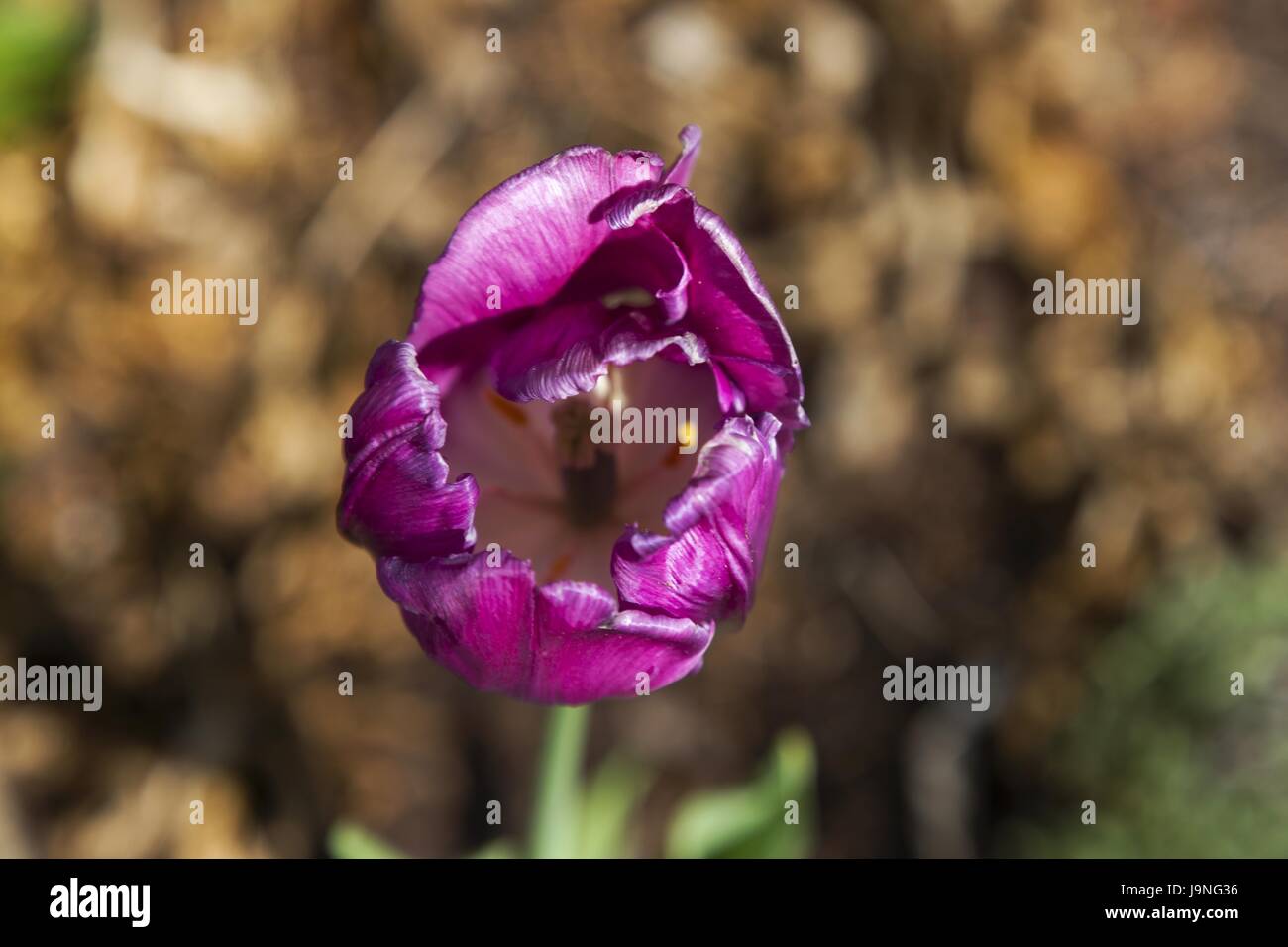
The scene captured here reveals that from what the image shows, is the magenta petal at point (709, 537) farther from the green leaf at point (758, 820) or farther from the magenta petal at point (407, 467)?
the green leaf at point (758, 820)

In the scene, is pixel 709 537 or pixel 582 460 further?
pixel 582 460

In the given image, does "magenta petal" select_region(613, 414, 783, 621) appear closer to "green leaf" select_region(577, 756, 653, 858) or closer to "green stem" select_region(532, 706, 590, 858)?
"green stem" select_region(532, 706, 590, 858)

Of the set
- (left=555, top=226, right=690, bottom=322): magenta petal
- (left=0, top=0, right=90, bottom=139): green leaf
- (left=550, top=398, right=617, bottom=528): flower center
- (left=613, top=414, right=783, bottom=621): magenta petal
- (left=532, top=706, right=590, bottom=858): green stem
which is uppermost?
(left=0, top=0, right=90, bottom=139): green leaf

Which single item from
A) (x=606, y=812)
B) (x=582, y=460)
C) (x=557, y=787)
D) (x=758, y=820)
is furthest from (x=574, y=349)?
(x=606, y=812)

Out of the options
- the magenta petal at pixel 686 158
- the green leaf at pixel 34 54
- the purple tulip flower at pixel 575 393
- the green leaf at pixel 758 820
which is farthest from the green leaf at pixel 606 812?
the green leaf at pixel 34 54

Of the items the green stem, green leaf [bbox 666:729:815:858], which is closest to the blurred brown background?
green leaf [bbox 666:729:815:858]

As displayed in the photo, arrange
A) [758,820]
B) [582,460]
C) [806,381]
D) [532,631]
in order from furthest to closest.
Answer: [806,381] < [758,820] < [582,460] < [532,631]

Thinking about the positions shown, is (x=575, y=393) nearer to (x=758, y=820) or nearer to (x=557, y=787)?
(x=557, y=787)
